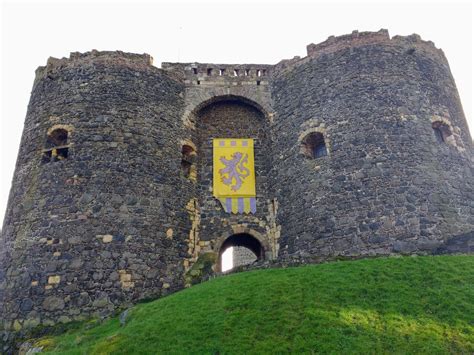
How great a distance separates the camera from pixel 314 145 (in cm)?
1342

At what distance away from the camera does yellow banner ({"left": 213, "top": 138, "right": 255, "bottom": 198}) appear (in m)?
14.2

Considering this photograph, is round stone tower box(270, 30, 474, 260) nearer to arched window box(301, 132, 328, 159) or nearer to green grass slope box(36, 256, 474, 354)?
arched window box(301, 132, 328, 159)

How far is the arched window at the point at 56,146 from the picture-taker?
12.5 m

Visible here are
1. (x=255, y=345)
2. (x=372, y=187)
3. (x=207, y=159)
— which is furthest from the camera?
(x=207, y=159)

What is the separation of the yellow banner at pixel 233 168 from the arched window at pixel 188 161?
795mm

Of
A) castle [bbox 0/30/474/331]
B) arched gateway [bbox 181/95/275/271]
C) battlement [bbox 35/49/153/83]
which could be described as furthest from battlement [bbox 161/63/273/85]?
battlement [bbox 35/49/153/83]

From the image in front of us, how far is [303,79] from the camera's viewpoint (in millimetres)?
13969

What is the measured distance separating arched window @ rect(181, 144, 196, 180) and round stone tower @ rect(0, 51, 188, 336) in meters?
0.51

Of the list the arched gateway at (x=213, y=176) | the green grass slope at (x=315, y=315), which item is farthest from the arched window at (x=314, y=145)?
the green grass slope at (x=315, y=315)

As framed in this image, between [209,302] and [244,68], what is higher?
[244,68]

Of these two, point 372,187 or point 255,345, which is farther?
point 372,187

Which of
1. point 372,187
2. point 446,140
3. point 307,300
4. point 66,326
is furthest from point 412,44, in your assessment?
point 66,326

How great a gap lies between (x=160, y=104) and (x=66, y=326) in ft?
24.6

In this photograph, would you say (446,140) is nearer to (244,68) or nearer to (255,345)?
(244,68)
